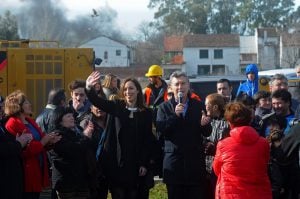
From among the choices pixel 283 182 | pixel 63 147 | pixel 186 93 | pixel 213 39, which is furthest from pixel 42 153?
pixel 213 39

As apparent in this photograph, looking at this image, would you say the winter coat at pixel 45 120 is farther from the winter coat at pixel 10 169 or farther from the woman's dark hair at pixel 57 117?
the winter coat at pixel 10 169

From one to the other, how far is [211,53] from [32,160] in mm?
76044

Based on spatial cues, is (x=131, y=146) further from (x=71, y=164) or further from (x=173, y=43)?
(x=173, y=43)

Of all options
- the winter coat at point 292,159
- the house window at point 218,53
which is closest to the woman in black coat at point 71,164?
the winter coat at point 292,159

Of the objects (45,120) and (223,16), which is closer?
(45,120)

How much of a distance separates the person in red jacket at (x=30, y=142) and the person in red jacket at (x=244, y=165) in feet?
6.66

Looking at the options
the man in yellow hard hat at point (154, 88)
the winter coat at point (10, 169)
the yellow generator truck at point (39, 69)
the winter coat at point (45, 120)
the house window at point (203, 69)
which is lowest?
the winter coat at point (10, 169)

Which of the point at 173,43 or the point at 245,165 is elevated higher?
the point at 173,43

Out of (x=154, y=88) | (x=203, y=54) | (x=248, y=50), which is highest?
(x=248, y=50)

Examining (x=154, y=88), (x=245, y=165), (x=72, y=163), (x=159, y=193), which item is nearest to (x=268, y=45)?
(x=154, y=88)

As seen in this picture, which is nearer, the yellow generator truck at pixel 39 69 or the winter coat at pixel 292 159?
the winter coat at pixel 292 159

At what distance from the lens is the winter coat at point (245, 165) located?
6.33m

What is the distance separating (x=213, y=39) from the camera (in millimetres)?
80875

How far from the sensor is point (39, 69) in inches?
601
